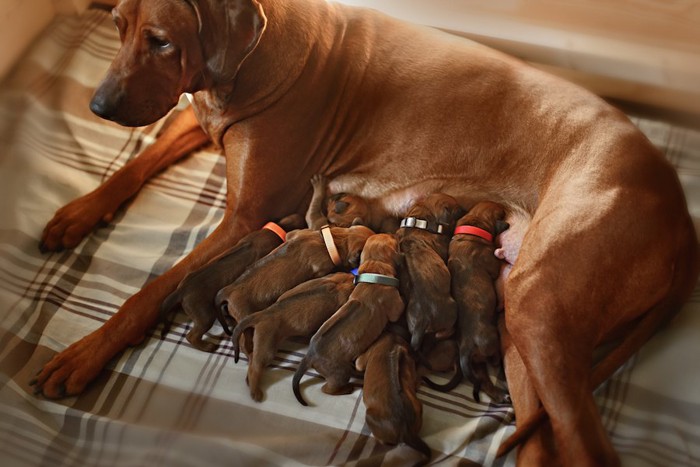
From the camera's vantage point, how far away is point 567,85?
2389mm

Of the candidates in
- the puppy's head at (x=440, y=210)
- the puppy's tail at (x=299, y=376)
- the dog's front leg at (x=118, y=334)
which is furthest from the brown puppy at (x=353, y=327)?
the dog's front leg at (x=118, y=334)

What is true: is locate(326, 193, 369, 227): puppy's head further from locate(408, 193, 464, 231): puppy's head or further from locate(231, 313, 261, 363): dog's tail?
locate(231, 313, 261, 363): dog's tail

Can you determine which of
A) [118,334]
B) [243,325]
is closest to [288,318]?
[243,325]

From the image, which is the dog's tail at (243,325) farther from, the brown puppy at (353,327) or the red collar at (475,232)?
the red collar at (475,232)

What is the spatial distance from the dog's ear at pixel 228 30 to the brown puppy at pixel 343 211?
0.51 m

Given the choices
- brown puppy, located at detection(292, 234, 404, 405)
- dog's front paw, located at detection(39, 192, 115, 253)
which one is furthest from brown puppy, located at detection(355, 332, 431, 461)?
dog's front paw, located at detection(39, 192, 115, 253)

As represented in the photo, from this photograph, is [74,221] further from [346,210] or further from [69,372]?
[346,210]

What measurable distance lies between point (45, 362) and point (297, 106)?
1051 mm

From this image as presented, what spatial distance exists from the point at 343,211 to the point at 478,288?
0.51m

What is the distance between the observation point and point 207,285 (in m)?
2.17

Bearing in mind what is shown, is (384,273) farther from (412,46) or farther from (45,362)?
(45,362)

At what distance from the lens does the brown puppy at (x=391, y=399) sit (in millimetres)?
1883

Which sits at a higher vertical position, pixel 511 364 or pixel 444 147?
pixel 444 147

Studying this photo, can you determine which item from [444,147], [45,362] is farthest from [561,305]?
[45,362]
